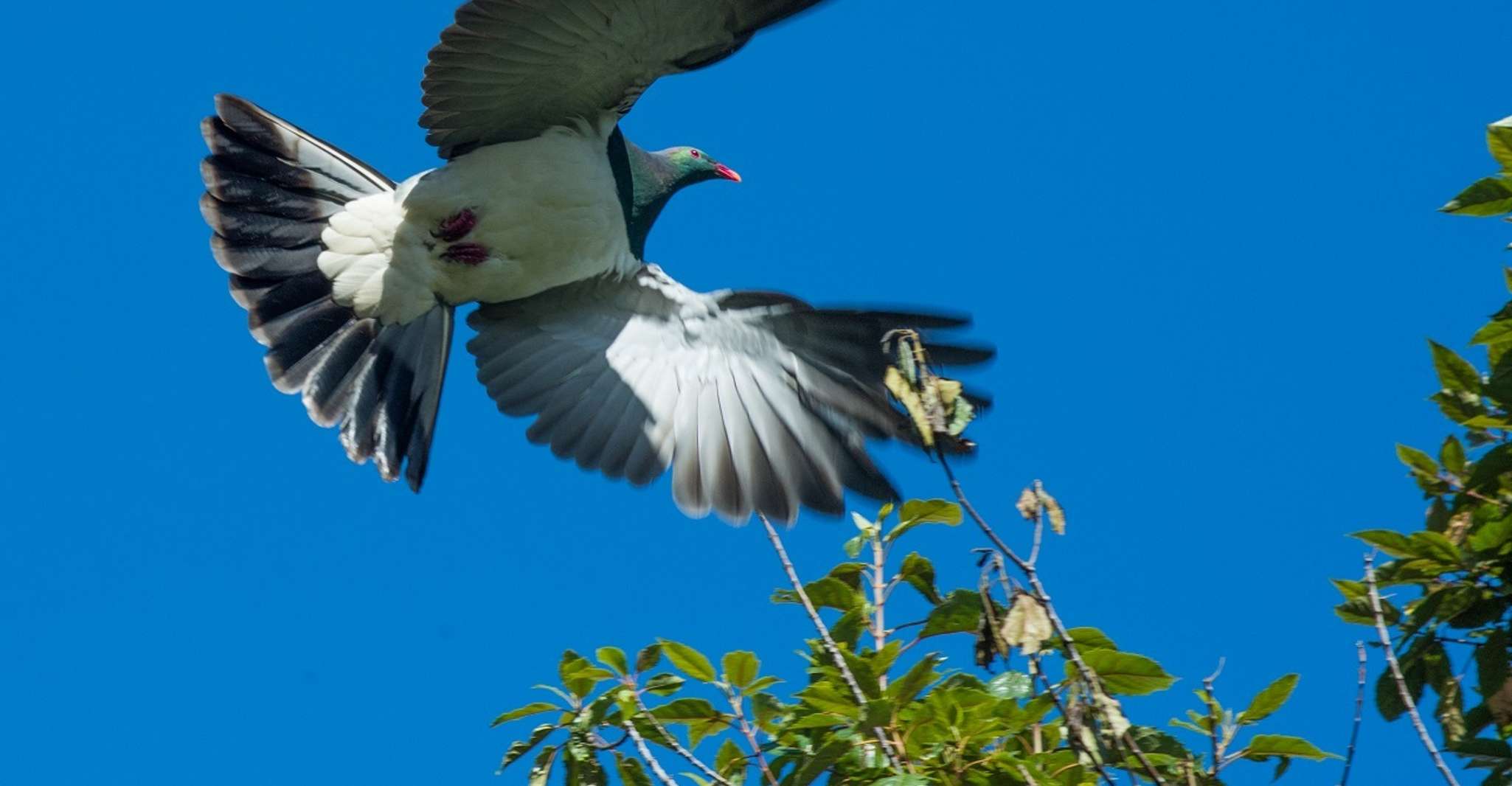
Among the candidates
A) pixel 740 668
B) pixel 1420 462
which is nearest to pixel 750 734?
pixel 740 668

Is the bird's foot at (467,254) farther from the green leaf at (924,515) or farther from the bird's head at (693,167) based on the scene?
the green leaf at (924,515)

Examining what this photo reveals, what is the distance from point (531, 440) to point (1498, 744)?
156 inches

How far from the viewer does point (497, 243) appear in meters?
6.54

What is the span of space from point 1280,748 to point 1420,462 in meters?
0.98

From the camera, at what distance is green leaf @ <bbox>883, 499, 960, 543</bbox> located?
3.94 meters

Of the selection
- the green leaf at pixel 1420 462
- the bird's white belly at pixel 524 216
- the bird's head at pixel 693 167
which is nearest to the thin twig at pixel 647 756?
the green leaf at pixel 1420 462

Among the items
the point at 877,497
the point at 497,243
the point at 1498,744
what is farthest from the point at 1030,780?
the point at 497,243

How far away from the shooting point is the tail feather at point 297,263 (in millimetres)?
6793

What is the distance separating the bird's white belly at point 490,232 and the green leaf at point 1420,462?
3351mm

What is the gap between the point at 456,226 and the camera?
6496mm

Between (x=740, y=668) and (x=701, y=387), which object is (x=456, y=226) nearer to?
(x=701, y=387)

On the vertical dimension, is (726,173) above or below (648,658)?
above

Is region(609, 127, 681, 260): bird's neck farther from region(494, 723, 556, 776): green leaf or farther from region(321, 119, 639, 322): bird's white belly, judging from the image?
region(494, 723, 556, 776): green leaf

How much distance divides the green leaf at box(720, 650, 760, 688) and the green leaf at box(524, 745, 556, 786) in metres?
0.42
